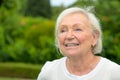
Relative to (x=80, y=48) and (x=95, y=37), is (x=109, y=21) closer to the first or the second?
(x=95, y=37)

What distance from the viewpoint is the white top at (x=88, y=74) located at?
2.97 metres

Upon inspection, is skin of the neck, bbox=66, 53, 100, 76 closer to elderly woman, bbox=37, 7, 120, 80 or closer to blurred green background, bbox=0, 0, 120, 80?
elderly woman, bbox=37, 7, 120, 80

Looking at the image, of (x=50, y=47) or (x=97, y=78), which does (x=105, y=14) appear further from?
(x=97, y=78)

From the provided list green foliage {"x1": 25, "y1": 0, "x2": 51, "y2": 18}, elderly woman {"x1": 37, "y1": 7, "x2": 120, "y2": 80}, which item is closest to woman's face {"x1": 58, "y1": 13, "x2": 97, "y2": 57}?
elderly woman {"x1": 37, "y1": 7, "x2": 120, "y2": 80}

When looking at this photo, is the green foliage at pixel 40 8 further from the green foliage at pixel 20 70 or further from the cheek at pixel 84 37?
the cheek at pixel 84 37

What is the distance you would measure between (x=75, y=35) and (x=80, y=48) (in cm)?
11

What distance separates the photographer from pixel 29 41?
17250mm

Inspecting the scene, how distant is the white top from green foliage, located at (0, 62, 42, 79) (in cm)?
1000

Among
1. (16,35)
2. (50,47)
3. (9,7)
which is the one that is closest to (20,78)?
(50,47)

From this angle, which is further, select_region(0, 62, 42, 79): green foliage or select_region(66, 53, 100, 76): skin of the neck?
select_region(0, 62, 42, 79): green foliage

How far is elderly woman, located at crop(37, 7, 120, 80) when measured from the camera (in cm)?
296

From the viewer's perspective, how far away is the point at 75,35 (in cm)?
292

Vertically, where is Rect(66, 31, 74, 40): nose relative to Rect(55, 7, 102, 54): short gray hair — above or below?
below

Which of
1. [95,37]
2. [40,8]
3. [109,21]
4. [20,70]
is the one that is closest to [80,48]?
[95,37]
